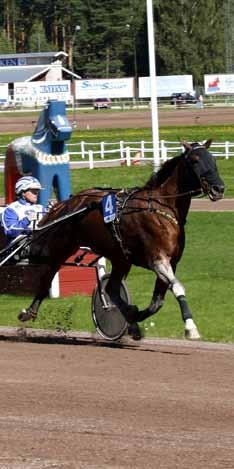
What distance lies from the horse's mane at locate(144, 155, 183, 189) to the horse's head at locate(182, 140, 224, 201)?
9.4 inches

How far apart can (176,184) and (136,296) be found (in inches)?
163

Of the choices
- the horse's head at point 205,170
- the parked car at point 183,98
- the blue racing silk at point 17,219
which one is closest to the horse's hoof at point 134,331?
the horse's head at point 205,170

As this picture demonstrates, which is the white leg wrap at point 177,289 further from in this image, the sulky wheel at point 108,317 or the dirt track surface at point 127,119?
the dirt track surface at point 127,119

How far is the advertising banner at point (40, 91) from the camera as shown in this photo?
9014 centimetres

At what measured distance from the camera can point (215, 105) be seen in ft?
320

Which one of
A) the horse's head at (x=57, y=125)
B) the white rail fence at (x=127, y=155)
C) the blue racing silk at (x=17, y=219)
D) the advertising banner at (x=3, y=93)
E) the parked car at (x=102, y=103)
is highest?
the horse's head at (x=57, y=125)

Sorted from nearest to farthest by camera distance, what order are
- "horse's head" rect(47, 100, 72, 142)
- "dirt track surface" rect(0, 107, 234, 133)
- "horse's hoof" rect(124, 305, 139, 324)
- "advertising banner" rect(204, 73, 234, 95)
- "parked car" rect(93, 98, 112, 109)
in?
"horse's hoof" rect(124, 305, 139, 324)
"horse's head" rect(47, 100, 72, 142)
"dirt track surface" rect(0, 107, 234, 133)
"parked car" rect(93, 98, 112, 109)
"advertising banner" rect(204, 73, 234, 95)

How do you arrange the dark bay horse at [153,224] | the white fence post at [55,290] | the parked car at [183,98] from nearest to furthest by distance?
the dark bay horse at [153,224], the white fence post at [55,290], the parked car at [183,98]

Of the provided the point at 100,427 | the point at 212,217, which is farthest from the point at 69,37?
the point at 100,427

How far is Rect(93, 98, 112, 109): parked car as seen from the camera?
99.2 metres

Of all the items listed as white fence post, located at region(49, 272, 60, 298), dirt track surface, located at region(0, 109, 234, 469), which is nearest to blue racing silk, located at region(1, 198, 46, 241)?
dirt track surface, located at region(0, 109, 234, 469)

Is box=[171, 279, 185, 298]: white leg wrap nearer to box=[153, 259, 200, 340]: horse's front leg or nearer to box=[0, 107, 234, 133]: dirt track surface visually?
box=[153, 259, 200, 340]: horse's front leg

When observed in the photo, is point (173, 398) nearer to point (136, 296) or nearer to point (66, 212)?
point (66, 212)

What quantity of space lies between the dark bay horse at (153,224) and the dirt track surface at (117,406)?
592 millimetres
